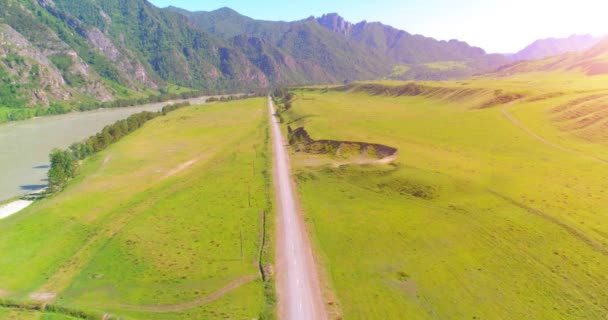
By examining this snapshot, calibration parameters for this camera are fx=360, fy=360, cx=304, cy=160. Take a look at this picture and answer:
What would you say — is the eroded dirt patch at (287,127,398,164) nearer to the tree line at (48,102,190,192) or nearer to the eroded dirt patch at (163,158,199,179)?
the eroded dirt patch at (163,158,199,179)

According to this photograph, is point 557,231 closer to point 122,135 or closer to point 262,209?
point 262,209

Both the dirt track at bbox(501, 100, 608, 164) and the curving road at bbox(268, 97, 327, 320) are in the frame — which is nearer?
the curving road at bbox(268, 97, 327, 320)

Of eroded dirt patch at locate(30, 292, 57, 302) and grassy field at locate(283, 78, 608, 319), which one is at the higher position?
grassy field at locate(283, 78, 608, 319)

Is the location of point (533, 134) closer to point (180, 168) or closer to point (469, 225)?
point (469, 225)

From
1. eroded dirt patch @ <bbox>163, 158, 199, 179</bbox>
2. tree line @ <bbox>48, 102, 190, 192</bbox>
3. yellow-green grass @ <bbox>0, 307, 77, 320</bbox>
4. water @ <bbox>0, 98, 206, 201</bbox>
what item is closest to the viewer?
yellow-green grass @ <bbox>0, 307, 77, 320</bbox>

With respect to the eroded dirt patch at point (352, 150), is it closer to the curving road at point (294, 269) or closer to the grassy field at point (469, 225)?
the grassy field at point (469, 225)

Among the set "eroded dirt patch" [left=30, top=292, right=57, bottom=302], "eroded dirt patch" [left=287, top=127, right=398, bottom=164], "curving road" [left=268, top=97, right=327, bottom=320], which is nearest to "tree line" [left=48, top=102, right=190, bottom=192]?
"eroded dirt patch" [left=30, top=292, right=57, bottom=302]

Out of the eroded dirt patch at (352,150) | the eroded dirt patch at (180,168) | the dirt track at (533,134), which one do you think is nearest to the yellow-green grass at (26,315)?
the eroded dirt patch at (180,168)
